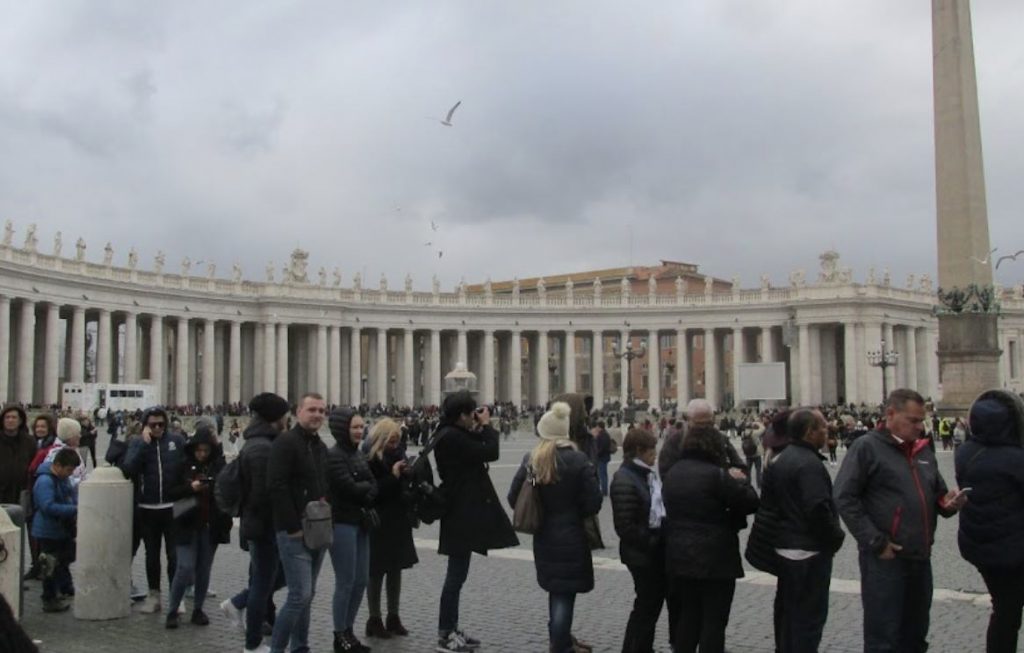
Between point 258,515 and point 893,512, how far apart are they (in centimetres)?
490

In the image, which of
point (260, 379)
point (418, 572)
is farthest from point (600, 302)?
point (418, 572)

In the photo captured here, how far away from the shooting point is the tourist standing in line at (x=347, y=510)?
884 cm

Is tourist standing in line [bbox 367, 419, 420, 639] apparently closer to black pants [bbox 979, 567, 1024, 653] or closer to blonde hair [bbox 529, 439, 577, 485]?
blonde hair [bbox 529, 439, 577, 485]

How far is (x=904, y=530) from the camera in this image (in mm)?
7027

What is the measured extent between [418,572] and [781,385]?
4039 centimetres

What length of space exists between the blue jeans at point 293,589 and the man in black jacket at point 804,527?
11.7 ft

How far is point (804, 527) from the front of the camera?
7.36 metres

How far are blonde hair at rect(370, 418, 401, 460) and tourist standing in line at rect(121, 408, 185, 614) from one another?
2255 millimetres

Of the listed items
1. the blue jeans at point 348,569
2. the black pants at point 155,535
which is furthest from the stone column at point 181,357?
the blue jeans at point 348,569

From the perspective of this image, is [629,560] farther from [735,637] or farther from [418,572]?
[418,572]

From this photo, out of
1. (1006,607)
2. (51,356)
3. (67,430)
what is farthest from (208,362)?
(1006,607)

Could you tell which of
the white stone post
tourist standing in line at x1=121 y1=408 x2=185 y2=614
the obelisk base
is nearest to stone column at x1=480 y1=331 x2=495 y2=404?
the white stone post

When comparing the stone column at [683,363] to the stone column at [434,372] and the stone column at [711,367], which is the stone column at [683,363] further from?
the stone column at [434,372]

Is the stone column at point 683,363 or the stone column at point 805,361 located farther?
the stone column at point 683,363
